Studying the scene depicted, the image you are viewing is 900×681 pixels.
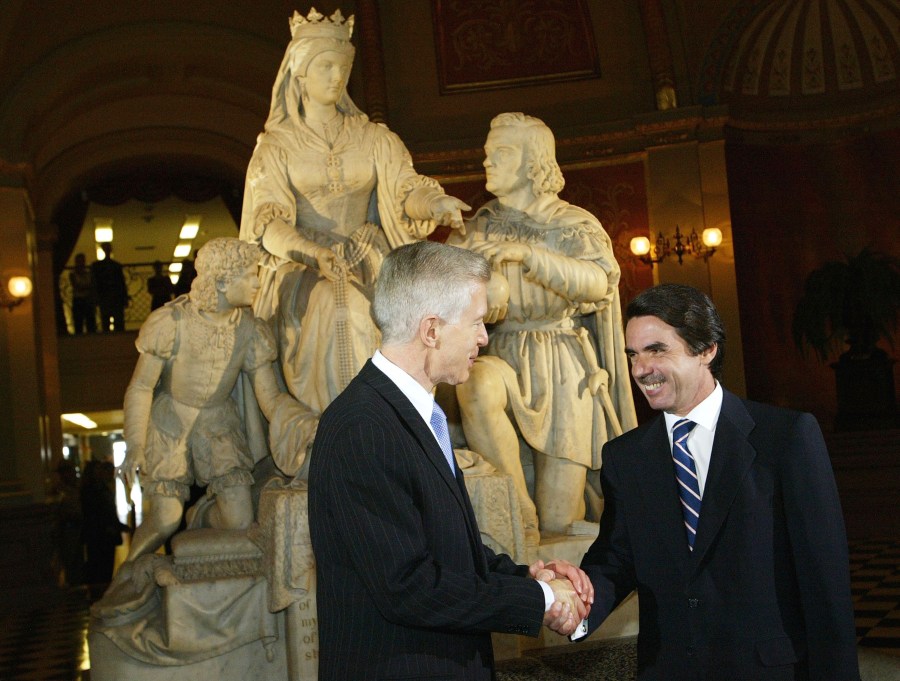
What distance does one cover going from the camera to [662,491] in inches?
101

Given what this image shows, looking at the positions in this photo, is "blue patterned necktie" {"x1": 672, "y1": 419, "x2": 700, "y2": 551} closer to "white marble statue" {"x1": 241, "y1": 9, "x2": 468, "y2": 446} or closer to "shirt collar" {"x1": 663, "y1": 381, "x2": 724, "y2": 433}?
"shirt collar" {"x1": 663, "y1": 381, "x2": 724, "y2": 433}

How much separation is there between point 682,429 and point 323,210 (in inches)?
117

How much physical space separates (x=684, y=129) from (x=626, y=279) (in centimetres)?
166

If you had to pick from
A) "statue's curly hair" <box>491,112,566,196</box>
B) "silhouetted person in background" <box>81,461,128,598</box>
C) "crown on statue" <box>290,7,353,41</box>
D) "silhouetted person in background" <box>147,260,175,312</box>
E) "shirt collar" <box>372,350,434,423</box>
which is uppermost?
"silhouetted person in background" <box>147,260,175,312</box>

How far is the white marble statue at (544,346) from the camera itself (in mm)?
4820

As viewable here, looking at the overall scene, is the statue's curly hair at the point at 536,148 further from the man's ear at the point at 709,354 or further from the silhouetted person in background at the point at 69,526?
the silhouetted person in background at the point at 69,526

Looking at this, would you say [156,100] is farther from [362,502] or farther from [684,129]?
[362,502]

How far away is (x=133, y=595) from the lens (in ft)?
15.1

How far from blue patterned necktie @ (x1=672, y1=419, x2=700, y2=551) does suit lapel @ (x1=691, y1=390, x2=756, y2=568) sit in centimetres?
8

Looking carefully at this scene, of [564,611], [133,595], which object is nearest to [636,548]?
[564,611]

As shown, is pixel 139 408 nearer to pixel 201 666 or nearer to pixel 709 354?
pixel 201 666

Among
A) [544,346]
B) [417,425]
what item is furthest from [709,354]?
[544,346]

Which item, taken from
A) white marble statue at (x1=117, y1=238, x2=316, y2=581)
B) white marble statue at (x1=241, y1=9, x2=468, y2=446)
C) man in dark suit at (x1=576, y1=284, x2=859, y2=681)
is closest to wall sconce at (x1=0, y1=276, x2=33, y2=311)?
white marble statue at (x1=241, y1=9, x2=468, y2=446)

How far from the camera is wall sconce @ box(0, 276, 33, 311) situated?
1172 cm
